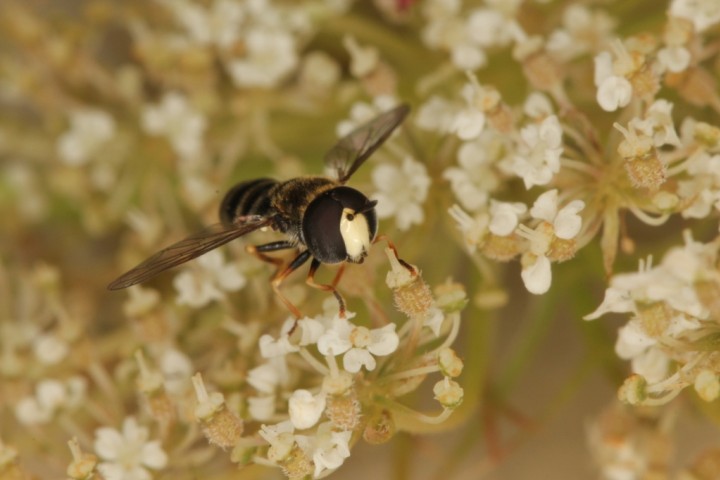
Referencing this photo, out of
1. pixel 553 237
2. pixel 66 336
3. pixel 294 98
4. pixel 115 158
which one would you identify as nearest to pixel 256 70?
pixel 294 98

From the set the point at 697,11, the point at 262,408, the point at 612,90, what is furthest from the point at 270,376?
the point at 697,11

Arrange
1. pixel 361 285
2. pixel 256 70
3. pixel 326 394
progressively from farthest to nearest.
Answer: pixel 256 70
pixel 361 285
pixel 326 394

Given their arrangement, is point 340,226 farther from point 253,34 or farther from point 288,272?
point 253,34

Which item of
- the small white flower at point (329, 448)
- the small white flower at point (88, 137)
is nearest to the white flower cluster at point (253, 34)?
the small white flower at point (88, 137)

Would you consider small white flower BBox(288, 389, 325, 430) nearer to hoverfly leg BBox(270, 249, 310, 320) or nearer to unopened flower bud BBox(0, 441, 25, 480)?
hoverfly leg BBox(270, 249, 310, 320)

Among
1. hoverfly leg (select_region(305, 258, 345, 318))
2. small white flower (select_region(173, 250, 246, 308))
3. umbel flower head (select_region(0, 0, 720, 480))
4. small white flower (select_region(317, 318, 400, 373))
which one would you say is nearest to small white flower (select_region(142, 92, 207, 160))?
umbel flower head (select_region(0, 0, 720, 480))

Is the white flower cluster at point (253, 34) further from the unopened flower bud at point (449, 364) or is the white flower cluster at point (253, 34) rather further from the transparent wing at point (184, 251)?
the unopened flower bud at point (449, 364)

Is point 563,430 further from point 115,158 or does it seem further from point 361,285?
point 115,158

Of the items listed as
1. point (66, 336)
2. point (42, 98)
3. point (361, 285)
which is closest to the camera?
point (361, 285)
